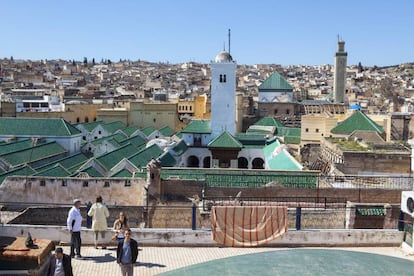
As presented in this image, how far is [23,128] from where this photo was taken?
27531 mm

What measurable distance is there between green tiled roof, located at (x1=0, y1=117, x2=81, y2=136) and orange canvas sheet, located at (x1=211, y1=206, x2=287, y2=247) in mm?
19845

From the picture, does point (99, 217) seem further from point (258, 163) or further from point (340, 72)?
point (340, 72)

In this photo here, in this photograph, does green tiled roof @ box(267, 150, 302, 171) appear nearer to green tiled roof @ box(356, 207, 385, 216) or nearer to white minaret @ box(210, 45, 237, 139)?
white minaret @ box(210, 45, 237, 139)

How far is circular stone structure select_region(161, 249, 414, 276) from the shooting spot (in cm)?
568

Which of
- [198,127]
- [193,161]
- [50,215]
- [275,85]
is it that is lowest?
[193,161]

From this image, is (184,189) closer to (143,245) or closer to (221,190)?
(221,190)

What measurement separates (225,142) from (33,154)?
363 inches

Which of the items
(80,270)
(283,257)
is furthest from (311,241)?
(80,270)

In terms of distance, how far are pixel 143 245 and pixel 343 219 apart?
16.4 feet

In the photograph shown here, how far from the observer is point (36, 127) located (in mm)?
27328

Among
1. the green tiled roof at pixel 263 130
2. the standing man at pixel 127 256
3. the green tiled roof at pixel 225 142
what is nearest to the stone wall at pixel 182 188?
the standing man at pixel 127 256

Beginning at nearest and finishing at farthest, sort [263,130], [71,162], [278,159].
Answer: [278,159] < [71,162] < [263,130]

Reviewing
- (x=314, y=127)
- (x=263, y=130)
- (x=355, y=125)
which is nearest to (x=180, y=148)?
(x=314, y=127)

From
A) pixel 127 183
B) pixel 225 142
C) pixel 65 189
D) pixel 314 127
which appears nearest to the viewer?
pixel 65 189
